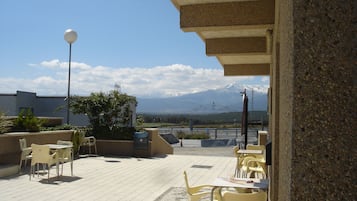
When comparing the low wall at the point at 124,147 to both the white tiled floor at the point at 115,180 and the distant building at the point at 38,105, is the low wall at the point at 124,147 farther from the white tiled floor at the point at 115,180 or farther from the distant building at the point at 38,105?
the distant building at the point at 38,105

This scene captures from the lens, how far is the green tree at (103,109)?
1666 cm

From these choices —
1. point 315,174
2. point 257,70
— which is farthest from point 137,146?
point 315,174

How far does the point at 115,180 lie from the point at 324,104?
9218 mm

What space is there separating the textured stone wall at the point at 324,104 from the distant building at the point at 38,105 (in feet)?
77.2

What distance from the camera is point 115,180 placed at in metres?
9.79

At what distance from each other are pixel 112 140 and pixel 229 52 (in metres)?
10.2

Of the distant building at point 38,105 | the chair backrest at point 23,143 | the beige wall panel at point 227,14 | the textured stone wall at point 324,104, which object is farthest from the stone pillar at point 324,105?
the distant building at point 38,105

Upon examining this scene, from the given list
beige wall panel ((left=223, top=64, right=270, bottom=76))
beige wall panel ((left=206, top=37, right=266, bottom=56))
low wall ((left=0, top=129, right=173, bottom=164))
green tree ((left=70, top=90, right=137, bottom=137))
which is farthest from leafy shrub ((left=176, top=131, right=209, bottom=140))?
beige wall panel ((left=206, top=37, right=266, bottom=56))

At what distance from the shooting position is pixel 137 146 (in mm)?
15578

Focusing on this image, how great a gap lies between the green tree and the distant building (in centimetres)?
721

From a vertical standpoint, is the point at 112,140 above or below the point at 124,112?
below

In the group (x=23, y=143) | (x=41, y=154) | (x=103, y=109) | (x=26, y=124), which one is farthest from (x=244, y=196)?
(x=103, y=109)

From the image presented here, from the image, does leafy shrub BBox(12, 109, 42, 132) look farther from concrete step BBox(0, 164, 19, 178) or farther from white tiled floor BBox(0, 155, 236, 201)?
concrete step BBox(0, 164, 19, 178)

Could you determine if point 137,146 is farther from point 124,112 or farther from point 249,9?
point 249,9
